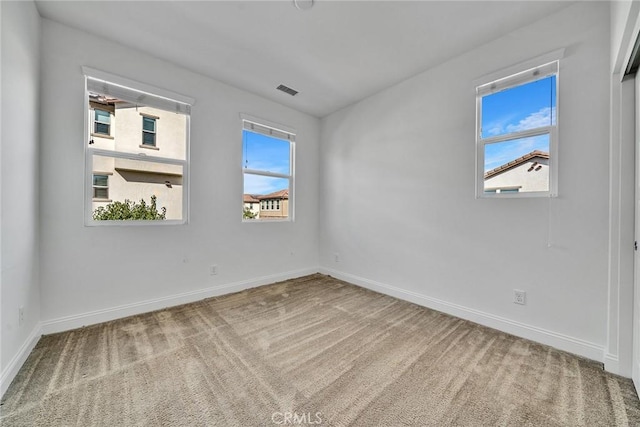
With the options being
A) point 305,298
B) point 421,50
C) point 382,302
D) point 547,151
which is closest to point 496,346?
point 382,302

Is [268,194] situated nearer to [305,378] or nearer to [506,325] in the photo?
[305,378]

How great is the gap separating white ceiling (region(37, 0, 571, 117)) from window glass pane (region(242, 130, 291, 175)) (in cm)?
81

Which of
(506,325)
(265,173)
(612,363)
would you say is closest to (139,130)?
(265,173)

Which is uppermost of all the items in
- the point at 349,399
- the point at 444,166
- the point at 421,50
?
the point at 421,50

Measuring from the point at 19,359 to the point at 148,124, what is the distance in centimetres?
220

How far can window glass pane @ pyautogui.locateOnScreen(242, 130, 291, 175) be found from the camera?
134 inches

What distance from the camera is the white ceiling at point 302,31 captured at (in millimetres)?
1983

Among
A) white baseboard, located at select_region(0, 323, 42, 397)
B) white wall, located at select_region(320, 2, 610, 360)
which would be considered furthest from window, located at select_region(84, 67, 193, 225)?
white wall, located at select_region(320, 2, 610, 360)

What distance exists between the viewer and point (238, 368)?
170 cm

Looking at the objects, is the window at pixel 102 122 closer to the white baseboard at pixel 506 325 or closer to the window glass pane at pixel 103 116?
the window glass pane at pixel 103 116

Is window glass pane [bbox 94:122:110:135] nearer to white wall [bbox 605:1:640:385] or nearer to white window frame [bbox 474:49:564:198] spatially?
white window frame [bbox 474:49:564:198]

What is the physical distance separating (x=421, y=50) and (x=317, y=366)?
3053 millimetres

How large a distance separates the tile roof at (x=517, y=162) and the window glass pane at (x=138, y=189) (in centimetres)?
334

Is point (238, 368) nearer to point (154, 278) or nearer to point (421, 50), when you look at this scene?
point (154, 278)
